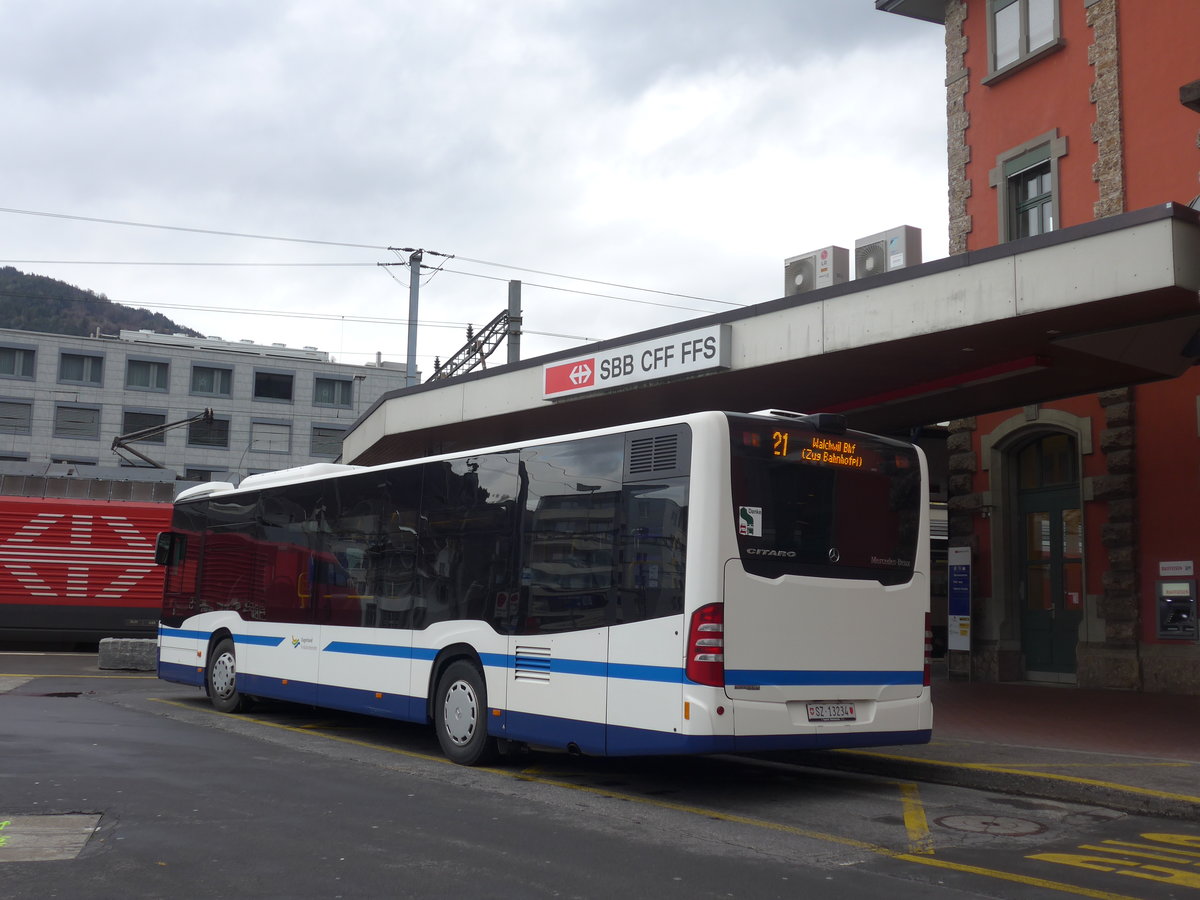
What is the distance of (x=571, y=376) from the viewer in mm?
17594

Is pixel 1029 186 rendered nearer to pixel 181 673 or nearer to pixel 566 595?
pixel 566 595

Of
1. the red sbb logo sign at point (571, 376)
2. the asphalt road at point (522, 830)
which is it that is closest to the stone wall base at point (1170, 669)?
the asphalt road at point (522, 830)

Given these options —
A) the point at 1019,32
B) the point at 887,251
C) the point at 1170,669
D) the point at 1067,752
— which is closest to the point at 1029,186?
the point at 1019,32

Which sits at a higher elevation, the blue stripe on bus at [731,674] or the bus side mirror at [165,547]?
the bus side mirror at [165,547]

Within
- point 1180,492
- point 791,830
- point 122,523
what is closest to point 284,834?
point 791,830

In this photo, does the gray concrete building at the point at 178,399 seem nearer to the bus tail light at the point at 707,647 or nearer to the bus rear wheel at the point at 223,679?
the bus rear wheel at the point at 223,679

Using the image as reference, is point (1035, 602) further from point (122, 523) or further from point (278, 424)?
point (278, 424)

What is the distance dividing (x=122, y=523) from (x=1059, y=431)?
19598 mm

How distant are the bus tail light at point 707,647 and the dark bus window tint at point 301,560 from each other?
17.1 ft

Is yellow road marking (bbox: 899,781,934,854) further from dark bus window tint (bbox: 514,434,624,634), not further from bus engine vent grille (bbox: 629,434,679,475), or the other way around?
bus engine vent grille (bbox: 629,434,679,475)

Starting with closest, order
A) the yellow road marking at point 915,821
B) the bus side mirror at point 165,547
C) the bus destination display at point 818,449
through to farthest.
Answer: the yellow road marking at point 915,821
the bus destination display at point 818,449
the bus side mirror at point 165,547

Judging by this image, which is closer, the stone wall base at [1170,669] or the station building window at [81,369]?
the stone wall base at [1170,669]

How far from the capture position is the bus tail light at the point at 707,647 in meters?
8.60

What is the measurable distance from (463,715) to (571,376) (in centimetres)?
750
